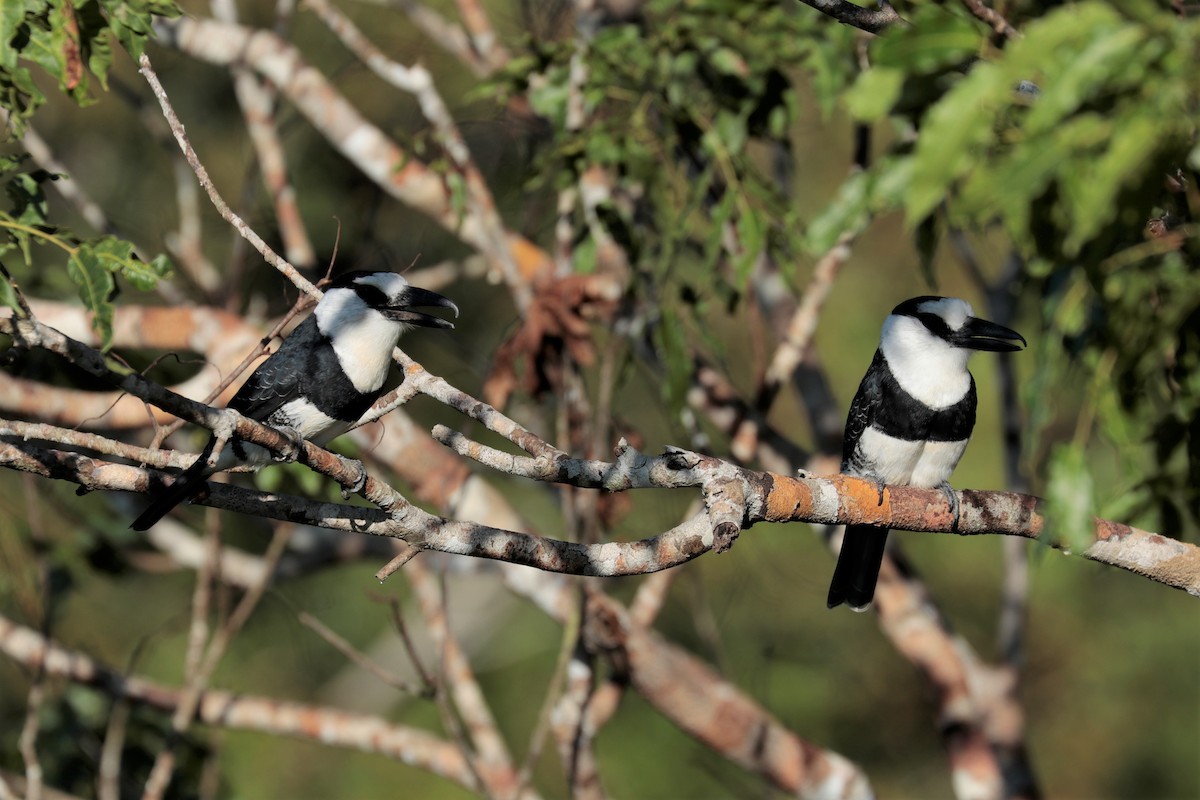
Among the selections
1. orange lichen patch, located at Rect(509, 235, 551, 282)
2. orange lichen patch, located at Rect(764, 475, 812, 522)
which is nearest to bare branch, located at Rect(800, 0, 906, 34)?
orange lichen patch, located at Rect(764, 475, 812, 522)

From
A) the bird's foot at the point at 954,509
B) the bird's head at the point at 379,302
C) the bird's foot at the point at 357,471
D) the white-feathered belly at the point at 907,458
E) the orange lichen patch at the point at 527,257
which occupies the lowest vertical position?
the white-feathered belly at the point at 907,458

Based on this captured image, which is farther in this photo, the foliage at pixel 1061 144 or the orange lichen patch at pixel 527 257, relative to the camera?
the orange lichen patch at pixel 527 257

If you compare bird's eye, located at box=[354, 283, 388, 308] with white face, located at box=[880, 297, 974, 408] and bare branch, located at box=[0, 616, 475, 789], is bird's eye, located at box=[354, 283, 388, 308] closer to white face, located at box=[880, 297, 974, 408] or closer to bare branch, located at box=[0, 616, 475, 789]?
white face, located at box=[880, 297, 974, 408]

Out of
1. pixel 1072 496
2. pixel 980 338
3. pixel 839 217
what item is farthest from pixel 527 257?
pixel 1072 496

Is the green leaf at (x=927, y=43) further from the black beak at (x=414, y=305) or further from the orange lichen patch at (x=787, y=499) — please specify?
the black beak at (x=414, y=305)

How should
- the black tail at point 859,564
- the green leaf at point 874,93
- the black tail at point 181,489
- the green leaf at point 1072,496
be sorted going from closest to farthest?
the green leaf at point 874,93
the green leaf at point 1072,496
the black tail at point 181,489
the black tail at point 859,564

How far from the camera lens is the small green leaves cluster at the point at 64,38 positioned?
2545 millimetres

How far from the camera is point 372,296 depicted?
3.70 meters

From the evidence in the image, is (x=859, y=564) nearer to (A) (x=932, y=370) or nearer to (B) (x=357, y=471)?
(A) (x=932, y=370)

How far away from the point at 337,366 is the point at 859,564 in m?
1.72

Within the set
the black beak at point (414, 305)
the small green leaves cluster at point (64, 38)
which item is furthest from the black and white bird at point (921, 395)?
the small green leaves cluster at point (64, 38)

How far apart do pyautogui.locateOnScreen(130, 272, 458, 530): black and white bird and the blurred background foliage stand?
0.81 feet

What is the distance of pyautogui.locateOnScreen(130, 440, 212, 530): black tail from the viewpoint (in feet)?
8.63

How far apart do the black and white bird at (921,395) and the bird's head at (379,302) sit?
4.37 feet
